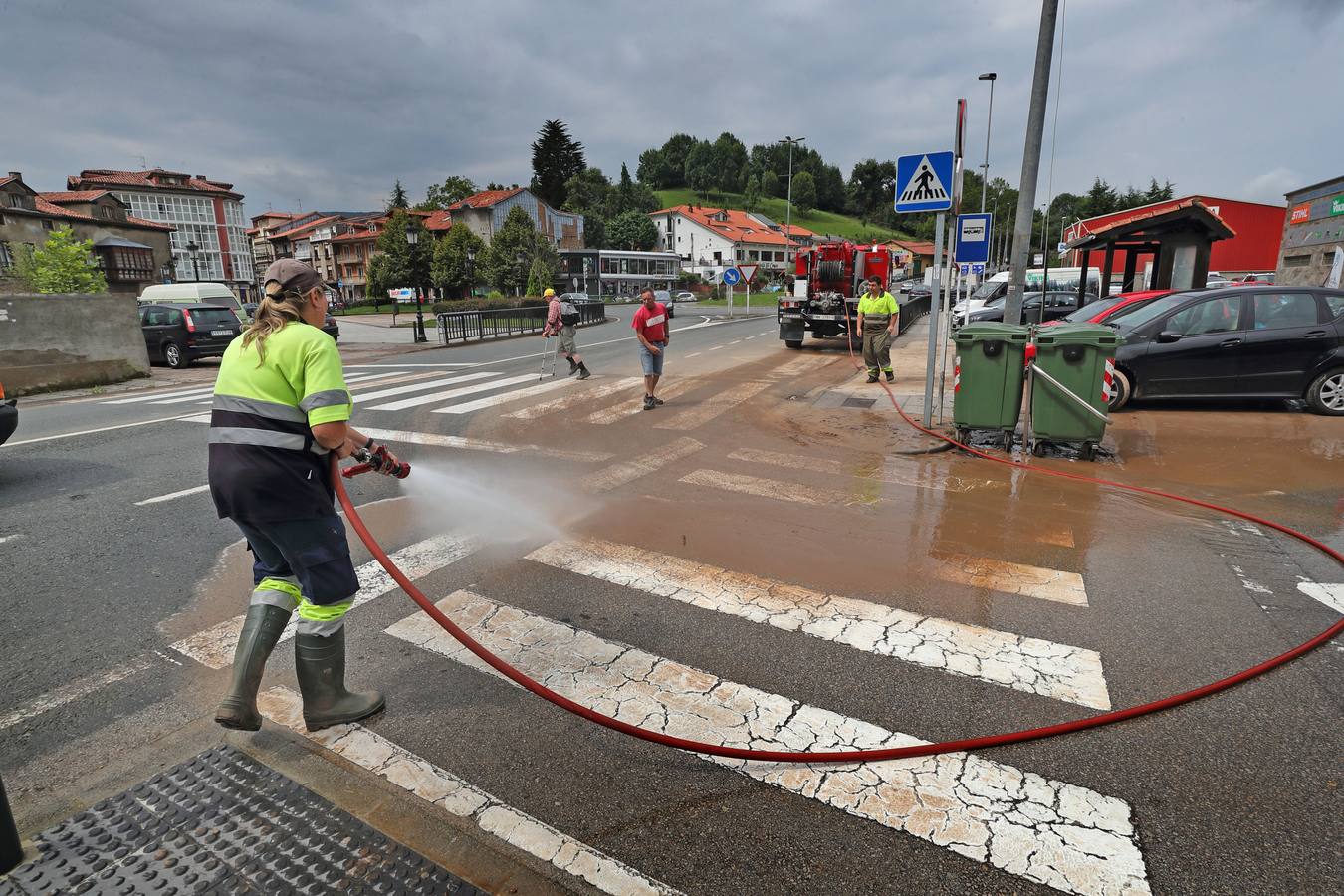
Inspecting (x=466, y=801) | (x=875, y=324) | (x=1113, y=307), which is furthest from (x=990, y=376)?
(x=466, y=801)

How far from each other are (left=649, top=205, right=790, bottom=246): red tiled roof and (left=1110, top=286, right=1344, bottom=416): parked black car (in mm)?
83767

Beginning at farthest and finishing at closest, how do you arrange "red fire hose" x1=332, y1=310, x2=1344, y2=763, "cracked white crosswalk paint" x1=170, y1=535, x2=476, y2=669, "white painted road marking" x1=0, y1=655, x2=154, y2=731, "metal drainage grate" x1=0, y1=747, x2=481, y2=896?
"cracked white crosswalk paint" x1=170, y1=535, x2=476, y2=669
"white painted road marking" x1=0, y1=655, x2=154, y2=731
"red fire hose" x1=332, y1=310, x2=1344, y2=763
"metal drainage grate" x1=0, y1=747, x2=481, y2=896

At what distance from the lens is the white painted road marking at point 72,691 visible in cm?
311

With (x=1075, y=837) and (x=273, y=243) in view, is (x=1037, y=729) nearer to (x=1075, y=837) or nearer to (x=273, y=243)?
Result: (x=1075, y=837)

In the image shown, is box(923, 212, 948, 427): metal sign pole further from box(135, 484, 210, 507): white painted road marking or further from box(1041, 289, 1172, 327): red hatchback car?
box(135, 484, 210, 507): white painted road marking

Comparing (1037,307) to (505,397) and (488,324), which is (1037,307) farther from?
(488,324)

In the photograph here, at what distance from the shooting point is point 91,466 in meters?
7.40

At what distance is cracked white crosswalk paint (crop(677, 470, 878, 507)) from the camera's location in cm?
618

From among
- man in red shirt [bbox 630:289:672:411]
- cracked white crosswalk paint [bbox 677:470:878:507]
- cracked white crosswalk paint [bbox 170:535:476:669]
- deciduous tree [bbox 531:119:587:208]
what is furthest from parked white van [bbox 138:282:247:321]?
deciduous tree [bbox 531:119:587:208]

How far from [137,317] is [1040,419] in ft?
56.8

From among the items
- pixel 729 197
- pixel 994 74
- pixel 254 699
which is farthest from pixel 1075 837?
pixel 729 197

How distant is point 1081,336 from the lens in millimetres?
7203

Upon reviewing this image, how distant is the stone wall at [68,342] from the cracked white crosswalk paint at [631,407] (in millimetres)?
11142

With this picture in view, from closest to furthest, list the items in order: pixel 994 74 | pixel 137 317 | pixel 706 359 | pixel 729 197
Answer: pixel 137 317 → pixel 706 359 → pixel 994 74 → pixel 729 197
